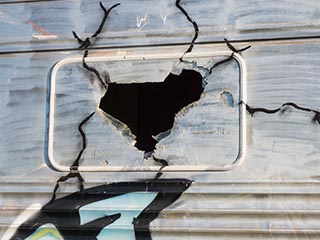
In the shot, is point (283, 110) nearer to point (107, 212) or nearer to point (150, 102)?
point (107, 212)

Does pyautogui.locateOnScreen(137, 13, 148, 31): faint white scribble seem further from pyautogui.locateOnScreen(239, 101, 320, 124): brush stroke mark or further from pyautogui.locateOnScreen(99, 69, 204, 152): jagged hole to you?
pyautogui.locateOnScreen(239, 101, 320, 124): brush stroke mark

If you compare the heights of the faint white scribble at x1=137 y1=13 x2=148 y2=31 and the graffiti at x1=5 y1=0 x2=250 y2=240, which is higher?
the faint white scribble at x1=137 y1=13 x2=148 y2=31

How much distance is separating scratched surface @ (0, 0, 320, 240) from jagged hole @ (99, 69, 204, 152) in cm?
14

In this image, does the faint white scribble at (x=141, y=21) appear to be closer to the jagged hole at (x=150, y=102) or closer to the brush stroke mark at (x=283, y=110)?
the jagged hole at (x=150, y=102)

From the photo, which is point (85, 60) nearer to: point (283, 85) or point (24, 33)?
point (24, 33)

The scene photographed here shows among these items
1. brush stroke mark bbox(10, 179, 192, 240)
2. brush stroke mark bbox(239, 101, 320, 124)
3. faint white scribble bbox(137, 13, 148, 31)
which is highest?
faint white scribble bbox(137, 13, 148, 31)

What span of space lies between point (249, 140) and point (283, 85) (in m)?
0.20

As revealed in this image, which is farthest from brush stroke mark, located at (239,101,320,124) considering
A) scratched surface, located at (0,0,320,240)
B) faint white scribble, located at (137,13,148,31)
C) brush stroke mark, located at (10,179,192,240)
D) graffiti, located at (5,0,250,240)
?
faint white scribble, located at (137,13,148,31)

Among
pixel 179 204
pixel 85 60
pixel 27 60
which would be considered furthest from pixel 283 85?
pixel 27 60

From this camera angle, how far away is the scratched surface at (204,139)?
2.22 metres

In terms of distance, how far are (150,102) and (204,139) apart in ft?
3.63

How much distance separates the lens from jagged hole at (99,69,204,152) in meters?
2.49

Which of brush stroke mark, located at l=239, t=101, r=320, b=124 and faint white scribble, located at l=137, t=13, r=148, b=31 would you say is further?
faint white scribble, located at l=137, t=13, r=148, b=31

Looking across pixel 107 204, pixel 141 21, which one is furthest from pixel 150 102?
pixel 107 204
